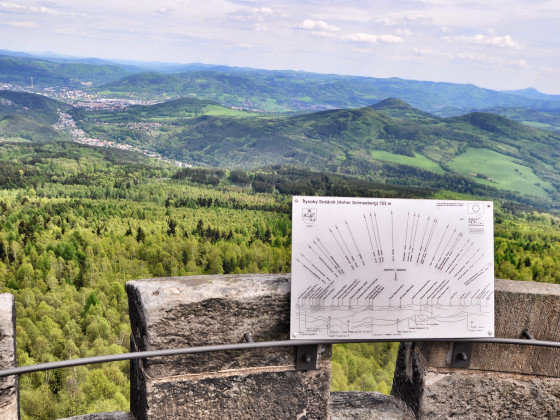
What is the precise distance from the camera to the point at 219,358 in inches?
118

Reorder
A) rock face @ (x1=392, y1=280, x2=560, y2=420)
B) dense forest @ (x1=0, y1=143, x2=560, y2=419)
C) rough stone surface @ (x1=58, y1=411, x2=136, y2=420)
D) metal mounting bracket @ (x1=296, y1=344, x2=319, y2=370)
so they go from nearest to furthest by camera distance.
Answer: metal mounting bracket @ (x1=296, y1=344, x2=319, y2=370)
rough stone surface @ (x1=58, y1=411, x2=136, y2=420)
rock face @ (x1=392, y1=280, x2=560, y2=420)
dense forest @ (x1=0, y1=143, x2=560, y2=419)

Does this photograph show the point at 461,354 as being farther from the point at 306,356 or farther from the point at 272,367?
the point at 272,367

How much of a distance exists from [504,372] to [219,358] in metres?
2.08

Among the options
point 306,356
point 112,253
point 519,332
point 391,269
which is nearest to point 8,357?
point 306,356

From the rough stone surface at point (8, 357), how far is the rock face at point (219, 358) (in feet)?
2.25

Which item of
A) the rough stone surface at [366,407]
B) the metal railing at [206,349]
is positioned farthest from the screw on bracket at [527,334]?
the rough stone surface at [366,407]

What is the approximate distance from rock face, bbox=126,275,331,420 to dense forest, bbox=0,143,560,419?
20.0 meters

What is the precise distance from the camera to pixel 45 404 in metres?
21.3

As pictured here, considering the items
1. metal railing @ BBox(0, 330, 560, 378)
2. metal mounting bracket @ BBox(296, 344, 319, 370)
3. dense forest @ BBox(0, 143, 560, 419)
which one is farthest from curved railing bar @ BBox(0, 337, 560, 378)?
dense forest @ BBox(0, 143, 560, 419)

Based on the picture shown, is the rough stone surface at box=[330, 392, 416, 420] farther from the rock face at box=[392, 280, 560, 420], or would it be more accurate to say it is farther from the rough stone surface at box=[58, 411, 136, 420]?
the rough stone surface at box=[58, 411, 136, 420]

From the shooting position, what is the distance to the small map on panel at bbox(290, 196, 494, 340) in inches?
117

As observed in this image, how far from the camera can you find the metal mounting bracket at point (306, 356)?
3.07m

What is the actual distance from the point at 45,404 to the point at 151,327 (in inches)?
881

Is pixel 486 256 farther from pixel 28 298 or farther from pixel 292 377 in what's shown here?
pixel 28 298
